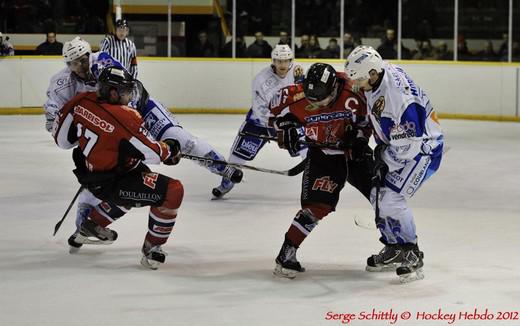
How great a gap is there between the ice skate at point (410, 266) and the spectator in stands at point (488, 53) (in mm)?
8502

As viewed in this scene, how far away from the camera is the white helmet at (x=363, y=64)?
14.6ft

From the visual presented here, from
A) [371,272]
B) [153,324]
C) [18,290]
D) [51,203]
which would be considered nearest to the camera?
[153,324]

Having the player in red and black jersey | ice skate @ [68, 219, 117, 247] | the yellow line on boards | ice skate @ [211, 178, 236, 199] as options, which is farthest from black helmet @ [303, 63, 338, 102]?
the yellow line on boards

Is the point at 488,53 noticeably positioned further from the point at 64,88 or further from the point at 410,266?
the point at 410,266

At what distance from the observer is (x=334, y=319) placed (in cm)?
397

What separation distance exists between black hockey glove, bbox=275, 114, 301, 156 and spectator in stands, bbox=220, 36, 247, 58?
27.8 ft

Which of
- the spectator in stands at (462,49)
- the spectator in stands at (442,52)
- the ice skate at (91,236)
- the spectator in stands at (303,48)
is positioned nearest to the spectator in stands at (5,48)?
the spectator in stands at (303,48)

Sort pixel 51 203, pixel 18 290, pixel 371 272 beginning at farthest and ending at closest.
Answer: pixel 51 203
pixel 371 272
pixel 18 290

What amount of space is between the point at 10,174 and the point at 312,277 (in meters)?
3.97

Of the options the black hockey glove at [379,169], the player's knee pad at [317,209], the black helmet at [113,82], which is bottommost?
the player's knee pad at [317,209]

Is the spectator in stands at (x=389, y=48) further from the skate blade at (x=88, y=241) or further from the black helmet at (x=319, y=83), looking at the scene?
the black helmet at (x=319, y=83)

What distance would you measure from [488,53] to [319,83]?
8.64 m

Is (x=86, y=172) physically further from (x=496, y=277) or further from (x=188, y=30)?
(x=188, y=30)

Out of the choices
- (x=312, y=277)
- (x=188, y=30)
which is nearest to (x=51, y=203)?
(x=312, y=277)
